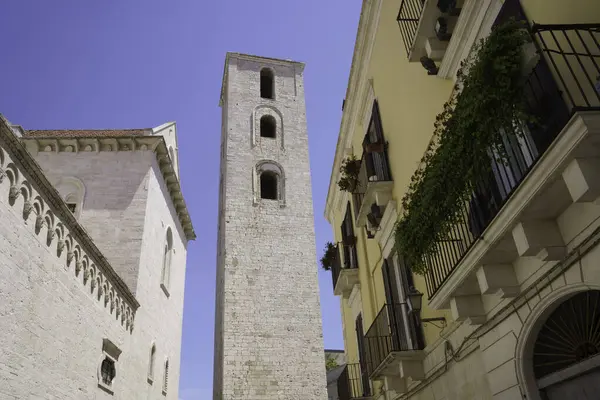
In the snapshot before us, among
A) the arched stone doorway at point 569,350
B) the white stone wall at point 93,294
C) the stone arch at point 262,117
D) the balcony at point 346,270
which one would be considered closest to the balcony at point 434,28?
the arched stone doorway at point 569,350

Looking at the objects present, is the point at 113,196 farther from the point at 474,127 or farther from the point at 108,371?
the point at 474,127

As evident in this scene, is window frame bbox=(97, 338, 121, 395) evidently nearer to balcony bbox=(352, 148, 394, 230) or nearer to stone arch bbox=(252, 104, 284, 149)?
balcony bbox=(352, 148, 394, 230)

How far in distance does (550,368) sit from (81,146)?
548 inches

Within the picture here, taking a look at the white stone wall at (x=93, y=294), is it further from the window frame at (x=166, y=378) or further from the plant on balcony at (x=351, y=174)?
the plant on balcony at (x=351, y=174)

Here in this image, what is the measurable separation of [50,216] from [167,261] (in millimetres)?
9430

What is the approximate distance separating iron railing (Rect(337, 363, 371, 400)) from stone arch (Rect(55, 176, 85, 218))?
28.3 feet

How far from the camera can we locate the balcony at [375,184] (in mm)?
8133

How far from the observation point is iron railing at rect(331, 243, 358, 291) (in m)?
11.2

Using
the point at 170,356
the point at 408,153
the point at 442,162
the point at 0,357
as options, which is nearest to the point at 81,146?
the point at 170,356

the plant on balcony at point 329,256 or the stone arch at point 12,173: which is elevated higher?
the plant on balcony at point 329,256

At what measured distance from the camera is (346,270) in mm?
11055

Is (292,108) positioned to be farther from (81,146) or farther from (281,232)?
(81,146)

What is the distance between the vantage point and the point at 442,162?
4.49 meters

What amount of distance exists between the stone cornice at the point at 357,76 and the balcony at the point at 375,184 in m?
2.14
